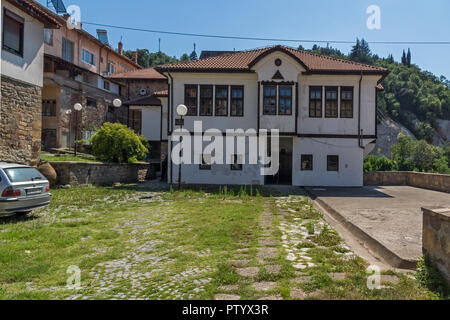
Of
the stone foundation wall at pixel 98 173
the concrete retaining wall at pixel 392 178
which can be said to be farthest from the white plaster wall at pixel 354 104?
the stone foundation wall at pixel 98 173

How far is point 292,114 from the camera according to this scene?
1786 cm

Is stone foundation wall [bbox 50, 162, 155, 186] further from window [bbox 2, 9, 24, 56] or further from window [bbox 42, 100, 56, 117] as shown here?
window [bbox 42, 100, 56, 117]

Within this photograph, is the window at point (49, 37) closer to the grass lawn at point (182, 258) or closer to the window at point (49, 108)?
the window at point (49, 108)

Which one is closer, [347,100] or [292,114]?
[292,114]

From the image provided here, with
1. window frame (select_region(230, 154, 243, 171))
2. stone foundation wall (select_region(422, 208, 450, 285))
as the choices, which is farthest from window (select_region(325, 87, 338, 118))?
stone foundation wall (select_region(422, 208, 450, 285))

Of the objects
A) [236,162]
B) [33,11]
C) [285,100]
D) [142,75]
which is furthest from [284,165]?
[142,75]

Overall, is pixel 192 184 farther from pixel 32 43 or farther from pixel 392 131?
pixel 392 131

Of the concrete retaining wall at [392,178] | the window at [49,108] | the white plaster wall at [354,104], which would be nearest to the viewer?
the white plaster wall at [354,104]

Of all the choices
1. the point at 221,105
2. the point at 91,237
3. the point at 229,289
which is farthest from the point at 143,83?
the point at 229,289

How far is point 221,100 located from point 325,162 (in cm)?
752

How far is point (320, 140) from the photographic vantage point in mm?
18438

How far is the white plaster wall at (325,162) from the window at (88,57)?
87.3 feet

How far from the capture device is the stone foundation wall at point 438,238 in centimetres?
365

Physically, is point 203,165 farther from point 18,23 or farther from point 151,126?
point 151,126
